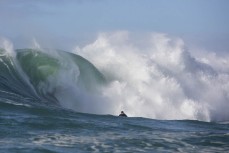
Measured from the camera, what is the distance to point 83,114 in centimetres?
1747

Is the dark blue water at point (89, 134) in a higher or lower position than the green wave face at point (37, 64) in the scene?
lower

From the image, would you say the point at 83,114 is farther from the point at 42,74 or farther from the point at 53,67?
the point at 53,67

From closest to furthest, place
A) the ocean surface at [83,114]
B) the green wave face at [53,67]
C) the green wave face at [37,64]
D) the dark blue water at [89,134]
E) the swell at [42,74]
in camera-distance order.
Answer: the dark blue water at [89,134] → the ocean surface at [83,114] → the swell at [42,74] → the green wave face at [37,64] → the green wave face at [53,67]

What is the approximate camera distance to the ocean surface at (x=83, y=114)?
1215 cm

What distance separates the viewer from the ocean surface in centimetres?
1215

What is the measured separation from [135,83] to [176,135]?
1877 centimetres

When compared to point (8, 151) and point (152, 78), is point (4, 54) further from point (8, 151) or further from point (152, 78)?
point (8, 151)

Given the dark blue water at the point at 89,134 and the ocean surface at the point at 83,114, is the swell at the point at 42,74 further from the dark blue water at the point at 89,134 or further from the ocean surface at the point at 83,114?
the dark blue water at the point at 89,134

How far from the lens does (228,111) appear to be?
34.6 meters

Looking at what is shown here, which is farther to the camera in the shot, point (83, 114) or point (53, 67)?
point (53, 67)

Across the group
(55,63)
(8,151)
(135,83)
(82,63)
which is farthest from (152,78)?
(8,151)

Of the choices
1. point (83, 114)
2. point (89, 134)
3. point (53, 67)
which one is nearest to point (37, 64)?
point (53, 67)

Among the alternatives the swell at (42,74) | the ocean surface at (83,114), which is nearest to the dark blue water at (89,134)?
the ocean surface at (83,114)

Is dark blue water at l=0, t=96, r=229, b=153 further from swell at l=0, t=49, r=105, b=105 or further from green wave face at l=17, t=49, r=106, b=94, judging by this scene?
green wave face at l=17, t=49, r=106, b=94
